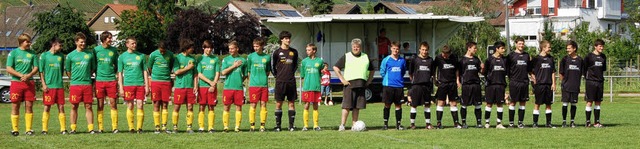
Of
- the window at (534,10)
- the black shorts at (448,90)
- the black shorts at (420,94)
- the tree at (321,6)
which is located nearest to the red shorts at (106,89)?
the black shorts at (420,94)

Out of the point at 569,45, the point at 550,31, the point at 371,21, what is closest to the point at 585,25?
the point at 550,31

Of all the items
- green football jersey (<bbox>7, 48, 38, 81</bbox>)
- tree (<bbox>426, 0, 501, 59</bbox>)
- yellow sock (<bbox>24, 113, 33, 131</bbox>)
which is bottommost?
yellow sock (<bbox>24, 113, 33, 131</bbox>)

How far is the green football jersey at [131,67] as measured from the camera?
17719 millimetres

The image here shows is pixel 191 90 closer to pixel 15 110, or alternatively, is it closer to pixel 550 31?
pixel 15 110

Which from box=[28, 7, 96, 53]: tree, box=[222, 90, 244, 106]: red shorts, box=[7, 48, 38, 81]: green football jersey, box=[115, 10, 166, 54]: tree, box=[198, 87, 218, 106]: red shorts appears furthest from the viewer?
box=[115, 10, 166, 54]: tree

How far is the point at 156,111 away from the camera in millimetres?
17922

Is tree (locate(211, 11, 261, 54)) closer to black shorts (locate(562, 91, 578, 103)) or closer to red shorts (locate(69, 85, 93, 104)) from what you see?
black shorts (locate(562, 91, 578, 103))

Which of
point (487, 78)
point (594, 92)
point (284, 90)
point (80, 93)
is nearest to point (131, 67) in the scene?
point (80, 93)

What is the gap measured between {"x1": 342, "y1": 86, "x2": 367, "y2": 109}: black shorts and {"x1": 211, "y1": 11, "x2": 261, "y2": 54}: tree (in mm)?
68870

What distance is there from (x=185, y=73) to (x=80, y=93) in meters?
1.75

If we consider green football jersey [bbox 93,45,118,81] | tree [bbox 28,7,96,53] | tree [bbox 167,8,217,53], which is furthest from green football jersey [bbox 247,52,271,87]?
tree [bbox 28,7,96,53]

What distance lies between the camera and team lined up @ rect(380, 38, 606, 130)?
18797mm

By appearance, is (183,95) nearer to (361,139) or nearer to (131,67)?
(131,67)

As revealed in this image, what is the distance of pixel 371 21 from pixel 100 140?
17.5 m
